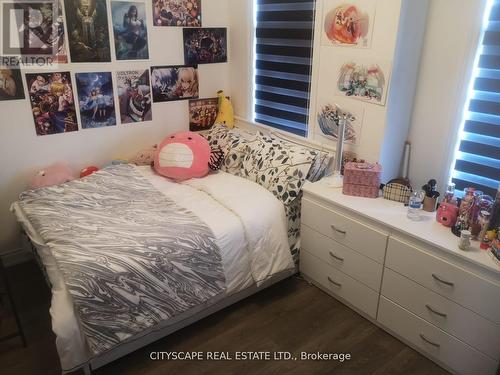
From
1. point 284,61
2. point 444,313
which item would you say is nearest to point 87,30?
point 284,61

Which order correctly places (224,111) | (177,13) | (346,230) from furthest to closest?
(224,111) → (177,13) → (346,230)

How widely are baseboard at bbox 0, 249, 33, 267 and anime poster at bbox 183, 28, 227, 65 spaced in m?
1.84

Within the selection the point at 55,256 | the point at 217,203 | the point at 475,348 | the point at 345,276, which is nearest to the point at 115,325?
the point at 55,256

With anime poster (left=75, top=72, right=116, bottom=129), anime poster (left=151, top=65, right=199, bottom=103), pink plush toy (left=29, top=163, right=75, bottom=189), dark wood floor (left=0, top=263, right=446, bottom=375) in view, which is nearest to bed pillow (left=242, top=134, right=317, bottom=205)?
dark wood floor (left=0, top=263, right=446, bottom=375)

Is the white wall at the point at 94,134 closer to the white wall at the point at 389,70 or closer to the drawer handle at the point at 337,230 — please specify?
the white wall at the point at 389,70

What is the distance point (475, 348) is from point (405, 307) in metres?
0.34

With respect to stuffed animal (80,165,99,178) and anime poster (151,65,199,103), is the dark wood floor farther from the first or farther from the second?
anime poster (151,65,199,103)

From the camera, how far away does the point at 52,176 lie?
2.52m

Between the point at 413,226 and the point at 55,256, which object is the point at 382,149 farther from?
the point at 55,256

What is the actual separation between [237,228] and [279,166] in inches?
21.7

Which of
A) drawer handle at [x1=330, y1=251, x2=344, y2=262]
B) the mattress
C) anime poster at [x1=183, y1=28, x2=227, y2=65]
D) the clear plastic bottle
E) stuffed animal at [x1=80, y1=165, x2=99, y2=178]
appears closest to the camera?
the clear plastic bottle

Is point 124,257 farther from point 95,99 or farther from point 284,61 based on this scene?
point 284,61

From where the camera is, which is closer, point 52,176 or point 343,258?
point 343,258

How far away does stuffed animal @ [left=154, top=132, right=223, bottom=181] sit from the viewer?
2.62 metres
